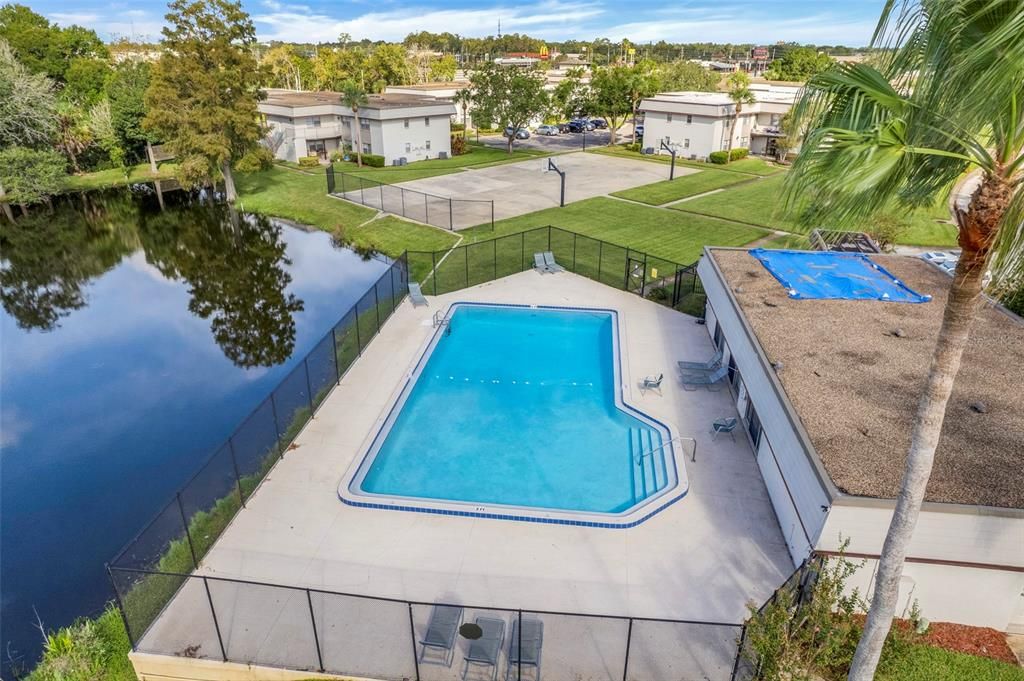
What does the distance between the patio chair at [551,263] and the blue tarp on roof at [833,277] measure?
28.9 ft

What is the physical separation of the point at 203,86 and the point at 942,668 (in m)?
43.5

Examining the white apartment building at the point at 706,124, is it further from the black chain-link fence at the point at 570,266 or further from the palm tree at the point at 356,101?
the black chain-link fence at the point at 570,266

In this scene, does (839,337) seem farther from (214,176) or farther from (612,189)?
(214,176)

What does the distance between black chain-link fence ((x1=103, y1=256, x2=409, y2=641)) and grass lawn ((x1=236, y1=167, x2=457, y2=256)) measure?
13.7 meters

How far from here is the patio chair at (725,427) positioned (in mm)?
16188

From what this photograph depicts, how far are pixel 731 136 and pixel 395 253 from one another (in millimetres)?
38362

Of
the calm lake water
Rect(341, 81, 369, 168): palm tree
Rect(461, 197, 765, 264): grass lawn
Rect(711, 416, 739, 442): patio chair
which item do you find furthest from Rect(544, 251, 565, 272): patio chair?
Rect(341, 81, 369, 168): palm tree

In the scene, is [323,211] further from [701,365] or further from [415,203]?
[701,365]

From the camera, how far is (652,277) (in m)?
25.8

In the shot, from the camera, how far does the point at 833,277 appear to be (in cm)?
1997

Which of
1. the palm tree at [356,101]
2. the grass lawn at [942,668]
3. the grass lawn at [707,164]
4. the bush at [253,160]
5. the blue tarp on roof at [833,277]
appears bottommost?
the grass lawn at [942,668]

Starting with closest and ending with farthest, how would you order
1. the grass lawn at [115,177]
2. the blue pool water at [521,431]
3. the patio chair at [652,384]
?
the blue pool water at [521,431] < the patio chair at [652,384] < the grass lawn at [115,177]

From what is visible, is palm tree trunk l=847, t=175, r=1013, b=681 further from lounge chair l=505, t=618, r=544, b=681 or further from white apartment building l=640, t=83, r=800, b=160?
white apartment building l=640, t=83, r=800, b=160

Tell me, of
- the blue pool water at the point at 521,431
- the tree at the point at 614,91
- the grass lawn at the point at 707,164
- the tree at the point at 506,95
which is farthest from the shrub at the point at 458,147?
the blue pool water at the point at 521,431
